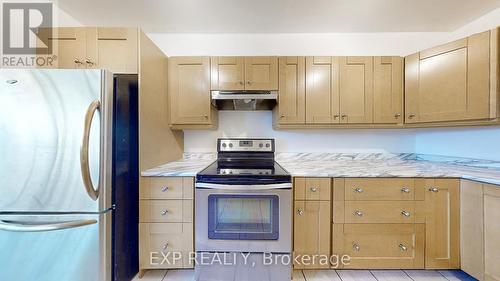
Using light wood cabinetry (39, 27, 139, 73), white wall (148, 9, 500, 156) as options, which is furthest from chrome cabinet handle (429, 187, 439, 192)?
light wood cabinetry (39, 27, 139, 73)

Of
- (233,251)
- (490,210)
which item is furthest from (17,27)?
(490,210)

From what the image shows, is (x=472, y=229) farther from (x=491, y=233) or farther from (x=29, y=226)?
(x=29, y=226)

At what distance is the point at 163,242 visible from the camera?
5.65 ft

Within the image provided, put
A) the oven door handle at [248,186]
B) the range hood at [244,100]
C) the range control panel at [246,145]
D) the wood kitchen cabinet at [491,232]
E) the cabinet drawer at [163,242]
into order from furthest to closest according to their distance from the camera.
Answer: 1. the range control panel at [246,145]
2. the range hood at [244,100]
3. the cabinet drawer at [163,242]
4. the oven door handle at [248,186]
5. the wood kitchen cabinet at [491,232]

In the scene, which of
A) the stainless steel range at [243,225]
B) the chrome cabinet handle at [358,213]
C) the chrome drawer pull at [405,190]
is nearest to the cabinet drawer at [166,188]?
the stainless steel range at [243,225]

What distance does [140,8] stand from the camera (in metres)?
1.99

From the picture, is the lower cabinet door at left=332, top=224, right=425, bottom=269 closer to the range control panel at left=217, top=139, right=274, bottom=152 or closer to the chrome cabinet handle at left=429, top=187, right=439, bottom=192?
the chrome cabinet handle at left=429, top=187, right=439, bottom=192

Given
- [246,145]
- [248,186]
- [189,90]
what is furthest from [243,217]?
[189,90]

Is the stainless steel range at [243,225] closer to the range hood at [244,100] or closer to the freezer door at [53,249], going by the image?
the freezer door at [53,249]

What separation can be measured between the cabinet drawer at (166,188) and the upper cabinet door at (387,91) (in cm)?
189

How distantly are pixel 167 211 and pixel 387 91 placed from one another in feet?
7.64

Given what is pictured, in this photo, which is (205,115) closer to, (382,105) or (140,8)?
(140,8)

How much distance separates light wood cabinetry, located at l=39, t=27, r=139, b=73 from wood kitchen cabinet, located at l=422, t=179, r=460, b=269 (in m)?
2.47

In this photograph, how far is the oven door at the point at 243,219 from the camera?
5.30ft
